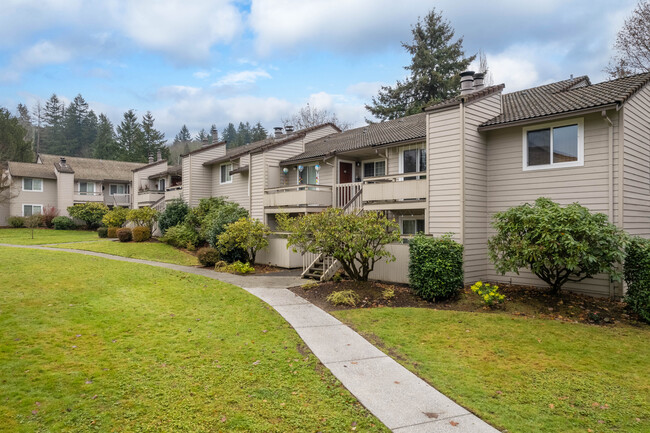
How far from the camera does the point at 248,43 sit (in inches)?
745

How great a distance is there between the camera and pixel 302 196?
17500mm

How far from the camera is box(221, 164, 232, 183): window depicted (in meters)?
24.7

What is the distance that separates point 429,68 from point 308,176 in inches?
903

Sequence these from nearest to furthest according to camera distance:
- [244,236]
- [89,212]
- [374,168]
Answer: [244,236], [374,168], [89,212]

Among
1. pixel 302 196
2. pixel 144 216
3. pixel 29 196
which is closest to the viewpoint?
pixel 302 196

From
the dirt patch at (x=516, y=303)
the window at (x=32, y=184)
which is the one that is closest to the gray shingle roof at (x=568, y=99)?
the dirt patch at (x=516, y=303)

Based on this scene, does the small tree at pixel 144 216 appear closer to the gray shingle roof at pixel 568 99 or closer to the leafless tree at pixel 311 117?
the gray shingle roof at pixel 568 99

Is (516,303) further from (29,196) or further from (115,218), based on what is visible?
(29,196)

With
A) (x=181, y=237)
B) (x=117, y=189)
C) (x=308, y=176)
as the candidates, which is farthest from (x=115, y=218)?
(x=308, y=176)

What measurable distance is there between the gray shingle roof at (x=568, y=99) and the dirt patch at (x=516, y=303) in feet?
17.7

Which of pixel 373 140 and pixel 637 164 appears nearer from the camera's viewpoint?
pixel 637 164

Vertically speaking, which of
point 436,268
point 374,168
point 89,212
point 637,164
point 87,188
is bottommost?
point 436,268

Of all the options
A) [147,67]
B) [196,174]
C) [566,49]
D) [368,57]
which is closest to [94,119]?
[196,174]

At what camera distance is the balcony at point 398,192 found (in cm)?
1290
